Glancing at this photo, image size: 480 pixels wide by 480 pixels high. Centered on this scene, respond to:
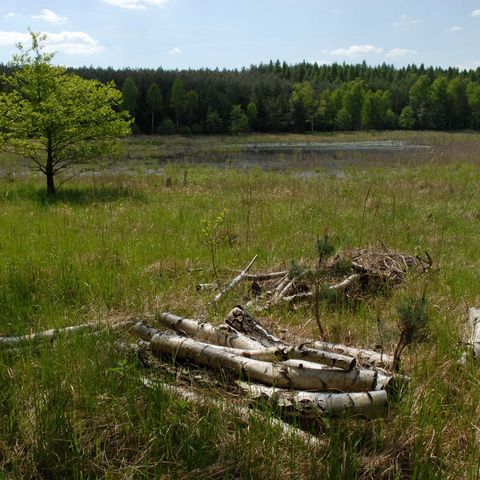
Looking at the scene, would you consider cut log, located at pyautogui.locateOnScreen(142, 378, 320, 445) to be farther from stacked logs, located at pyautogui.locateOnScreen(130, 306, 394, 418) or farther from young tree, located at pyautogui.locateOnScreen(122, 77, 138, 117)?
young tree, located at pyautogui.locateOnScreen(122, 77, 138, 117)

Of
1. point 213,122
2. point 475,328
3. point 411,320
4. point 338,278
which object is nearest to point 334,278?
point 338,278

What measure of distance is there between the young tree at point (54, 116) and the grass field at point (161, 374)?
5.48m

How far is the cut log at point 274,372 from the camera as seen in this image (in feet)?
9.47

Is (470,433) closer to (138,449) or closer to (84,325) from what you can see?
(138,449)

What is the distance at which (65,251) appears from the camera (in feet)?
22.0

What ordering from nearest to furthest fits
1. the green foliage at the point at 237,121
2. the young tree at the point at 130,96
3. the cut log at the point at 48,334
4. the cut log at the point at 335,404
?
the cut log at the point at 335,404 → the cut log at the point at 48,334 → the young tree at the point at 130,96 → the green foliage at the point at 237,121

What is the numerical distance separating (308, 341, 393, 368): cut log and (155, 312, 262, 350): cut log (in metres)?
0.45

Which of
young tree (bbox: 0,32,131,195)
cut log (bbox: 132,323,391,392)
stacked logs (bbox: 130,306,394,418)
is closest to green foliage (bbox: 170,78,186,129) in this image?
young tree (bbox: 0,32,131,195)

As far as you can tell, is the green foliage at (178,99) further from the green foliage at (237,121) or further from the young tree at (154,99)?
the green foliage at (237,121)

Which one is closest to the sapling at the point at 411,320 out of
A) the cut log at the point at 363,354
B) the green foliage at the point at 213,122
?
the cut log at the point at 363,354

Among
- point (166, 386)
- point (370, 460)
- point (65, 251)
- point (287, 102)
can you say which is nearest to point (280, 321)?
point (166, 386)

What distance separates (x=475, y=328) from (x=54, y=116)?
43.5 ft

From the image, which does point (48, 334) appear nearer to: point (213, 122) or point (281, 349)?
point (281, 349)

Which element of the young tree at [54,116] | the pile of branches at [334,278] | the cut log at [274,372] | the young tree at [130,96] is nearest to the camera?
the cut log at [274,372]
